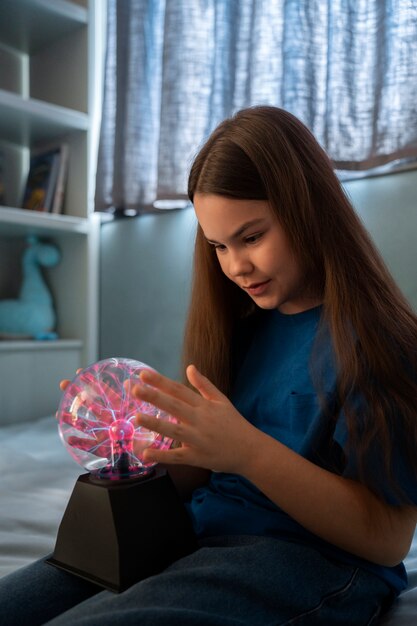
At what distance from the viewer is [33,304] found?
2271 millimetres

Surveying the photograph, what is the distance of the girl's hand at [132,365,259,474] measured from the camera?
609 millimetres

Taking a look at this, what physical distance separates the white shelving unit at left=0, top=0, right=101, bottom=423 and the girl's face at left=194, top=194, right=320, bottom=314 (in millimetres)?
1365

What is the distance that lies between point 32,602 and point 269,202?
558 mm

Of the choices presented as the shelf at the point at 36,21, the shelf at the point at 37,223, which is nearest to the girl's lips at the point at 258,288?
the shelf at the point at 37,223

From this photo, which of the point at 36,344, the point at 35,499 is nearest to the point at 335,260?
the point at 35,499

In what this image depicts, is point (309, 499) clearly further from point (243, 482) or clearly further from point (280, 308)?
point (280, 308)

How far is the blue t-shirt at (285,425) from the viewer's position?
723 millimetres

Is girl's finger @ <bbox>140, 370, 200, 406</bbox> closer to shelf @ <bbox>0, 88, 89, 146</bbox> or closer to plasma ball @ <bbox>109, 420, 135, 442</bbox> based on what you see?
→ plasma ball @ <bbox>109, 420, 135, 442</bbox>

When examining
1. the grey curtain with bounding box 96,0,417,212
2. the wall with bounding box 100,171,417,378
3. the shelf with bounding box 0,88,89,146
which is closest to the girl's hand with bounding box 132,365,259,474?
the grey curtain with bounding box 96,0,417,212

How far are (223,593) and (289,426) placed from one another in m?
0.25

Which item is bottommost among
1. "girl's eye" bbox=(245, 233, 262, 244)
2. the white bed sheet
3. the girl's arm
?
the white bed sheet

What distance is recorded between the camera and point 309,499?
2.18 feet

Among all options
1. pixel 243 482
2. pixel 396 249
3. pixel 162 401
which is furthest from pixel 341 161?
pixel 162 401

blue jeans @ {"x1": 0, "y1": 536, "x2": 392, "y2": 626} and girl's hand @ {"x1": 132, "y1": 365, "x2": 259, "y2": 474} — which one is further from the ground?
girl's hand @ {"x1": 132, "y1": 365, "x2": 259, "y2": 474}
